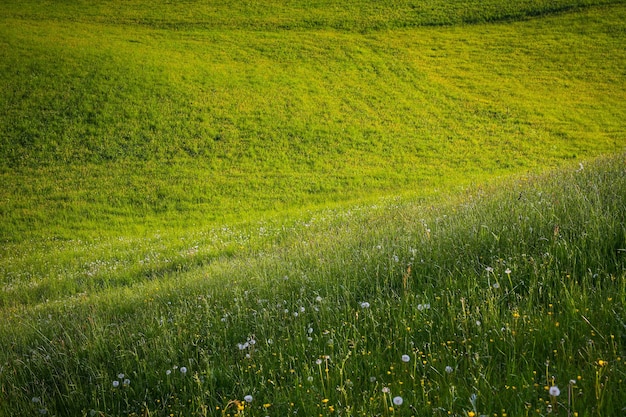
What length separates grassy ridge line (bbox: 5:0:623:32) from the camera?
4919 centimetres

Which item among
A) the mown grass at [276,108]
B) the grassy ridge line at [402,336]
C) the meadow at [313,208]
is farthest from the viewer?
the mown grass at [276,108]

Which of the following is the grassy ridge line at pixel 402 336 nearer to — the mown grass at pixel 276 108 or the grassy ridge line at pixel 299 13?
the mown grass at pixel 276 108

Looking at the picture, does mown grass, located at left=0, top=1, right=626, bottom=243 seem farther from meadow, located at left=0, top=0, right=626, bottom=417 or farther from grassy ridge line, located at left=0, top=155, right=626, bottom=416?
grassy ridge line, located at left=0, top=155, right=626, bottom=416

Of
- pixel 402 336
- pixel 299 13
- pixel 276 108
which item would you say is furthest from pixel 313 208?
pixel 299 13

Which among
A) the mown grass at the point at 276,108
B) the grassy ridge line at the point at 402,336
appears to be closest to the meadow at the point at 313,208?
the grassy ridge line at the point at 402,336

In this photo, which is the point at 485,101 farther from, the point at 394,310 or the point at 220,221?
the point at 394,310

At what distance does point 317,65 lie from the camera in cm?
3978

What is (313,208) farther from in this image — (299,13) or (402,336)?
(299,13)

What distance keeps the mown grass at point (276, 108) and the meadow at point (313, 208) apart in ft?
0.73

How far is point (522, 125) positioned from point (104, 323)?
31.2m

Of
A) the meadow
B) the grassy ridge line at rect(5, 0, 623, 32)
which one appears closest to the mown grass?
the meadow

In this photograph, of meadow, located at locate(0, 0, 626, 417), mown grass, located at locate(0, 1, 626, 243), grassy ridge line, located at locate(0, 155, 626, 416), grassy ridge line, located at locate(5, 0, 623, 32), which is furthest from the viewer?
grassy ridge line, located at locate(5, 0, 623, 32)

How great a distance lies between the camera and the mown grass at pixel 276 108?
22578 millimetres

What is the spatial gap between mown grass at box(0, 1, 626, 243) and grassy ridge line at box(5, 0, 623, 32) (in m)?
0.43
